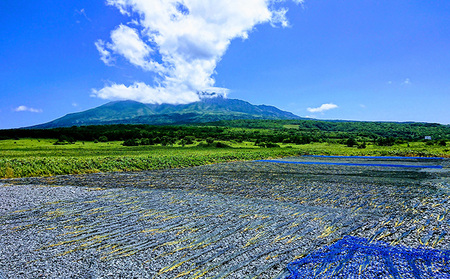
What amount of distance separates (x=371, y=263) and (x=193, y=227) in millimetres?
6045

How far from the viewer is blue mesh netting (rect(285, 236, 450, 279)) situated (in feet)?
21.4

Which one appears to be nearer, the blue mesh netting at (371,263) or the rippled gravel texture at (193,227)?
the blue mesh netting at (371,263)

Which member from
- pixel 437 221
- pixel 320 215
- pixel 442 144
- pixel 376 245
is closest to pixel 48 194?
pixel 320 215

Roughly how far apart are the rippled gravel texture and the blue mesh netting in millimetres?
478

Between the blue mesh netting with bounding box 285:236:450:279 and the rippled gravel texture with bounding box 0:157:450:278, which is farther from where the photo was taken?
the rippled gravel texture with bounding box 0:157:450:278

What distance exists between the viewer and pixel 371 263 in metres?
7.10

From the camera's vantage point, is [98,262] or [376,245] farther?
[376,245]

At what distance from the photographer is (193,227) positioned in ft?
32.7

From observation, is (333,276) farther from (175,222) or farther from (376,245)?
(175,222)

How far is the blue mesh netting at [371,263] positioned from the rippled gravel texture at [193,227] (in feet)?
1.57

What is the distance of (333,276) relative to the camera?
21.2ft

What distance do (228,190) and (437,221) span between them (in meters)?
11.2

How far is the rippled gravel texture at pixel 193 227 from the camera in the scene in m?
7.01

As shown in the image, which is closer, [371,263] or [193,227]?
[371,263]
